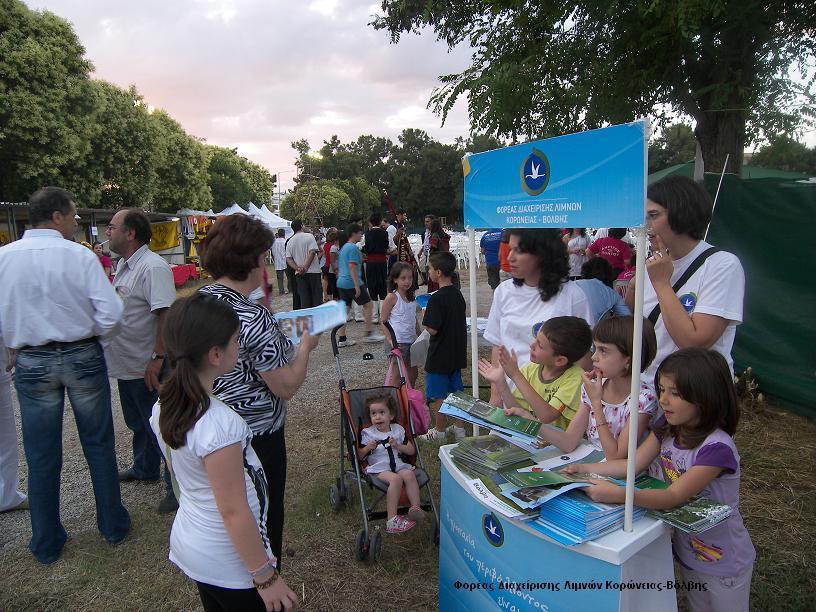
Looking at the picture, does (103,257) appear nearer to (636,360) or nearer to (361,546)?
(361,546)

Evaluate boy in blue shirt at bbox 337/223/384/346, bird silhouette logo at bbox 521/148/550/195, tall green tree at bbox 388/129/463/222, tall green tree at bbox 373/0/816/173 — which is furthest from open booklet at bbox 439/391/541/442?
tall green tree at bbox 388/129/463/222

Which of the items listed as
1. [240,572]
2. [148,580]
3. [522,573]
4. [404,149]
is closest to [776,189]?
[522,573]

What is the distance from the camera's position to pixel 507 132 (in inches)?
208

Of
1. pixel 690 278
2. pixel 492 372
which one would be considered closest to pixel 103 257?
pixel 492 372

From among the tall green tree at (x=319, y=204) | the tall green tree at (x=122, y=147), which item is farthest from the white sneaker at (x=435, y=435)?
the tall green tree at (x=319, y=204)

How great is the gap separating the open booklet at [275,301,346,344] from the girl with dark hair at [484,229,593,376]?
1023mm

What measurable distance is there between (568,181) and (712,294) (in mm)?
758

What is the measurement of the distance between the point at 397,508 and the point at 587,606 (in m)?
1.74

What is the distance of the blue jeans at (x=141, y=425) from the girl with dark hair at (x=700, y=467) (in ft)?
9.80

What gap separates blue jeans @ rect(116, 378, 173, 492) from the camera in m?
3.71

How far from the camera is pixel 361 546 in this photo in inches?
118

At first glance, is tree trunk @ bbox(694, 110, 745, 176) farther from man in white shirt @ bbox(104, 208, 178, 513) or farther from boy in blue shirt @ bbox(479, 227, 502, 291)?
man in white shirt @ bbox(104, 208, 178, 513)

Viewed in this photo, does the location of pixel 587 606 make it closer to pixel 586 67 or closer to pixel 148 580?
pixel 148 580

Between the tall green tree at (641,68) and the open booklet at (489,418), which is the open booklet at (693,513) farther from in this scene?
the tall green tree at (641,68)
